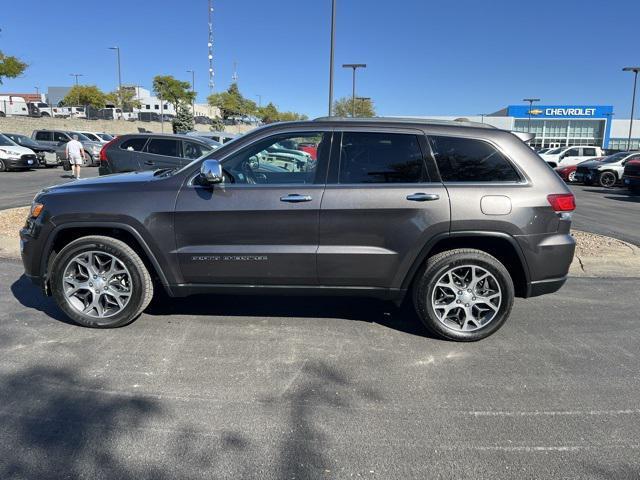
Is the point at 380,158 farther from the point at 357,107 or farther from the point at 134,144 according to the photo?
the point at 357,107

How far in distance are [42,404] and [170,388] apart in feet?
2.54

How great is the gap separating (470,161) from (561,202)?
2.66 ft

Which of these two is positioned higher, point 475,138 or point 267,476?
point 475,138

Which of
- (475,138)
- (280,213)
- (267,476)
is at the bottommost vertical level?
(267,476)

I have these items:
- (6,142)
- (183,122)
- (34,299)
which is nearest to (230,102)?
(183,122)

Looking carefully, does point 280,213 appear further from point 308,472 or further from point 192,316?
point 308,472

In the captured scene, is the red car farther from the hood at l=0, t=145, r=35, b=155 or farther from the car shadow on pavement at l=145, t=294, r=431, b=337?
the hood at l=0, t=145, r=35, b=155

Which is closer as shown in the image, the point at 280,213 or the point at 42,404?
the point at 42,404

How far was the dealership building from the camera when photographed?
68.7 metres

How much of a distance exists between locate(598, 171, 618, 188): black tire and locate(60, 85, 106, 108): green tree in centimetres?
6966

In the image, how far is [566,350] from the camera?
157 inches

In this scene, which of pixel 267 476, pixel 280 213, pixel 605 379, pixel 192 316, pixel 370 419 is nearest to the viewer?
pixel 267 476

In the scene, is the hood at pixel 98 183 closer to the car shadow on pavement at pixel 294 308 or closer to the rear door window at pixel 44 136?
the car shadow on pavement at pixel 294 308

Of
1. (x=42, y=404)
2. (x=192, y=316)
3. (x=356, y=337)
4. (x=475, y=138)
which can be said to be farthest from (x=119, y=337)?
(x=475, y=138)
